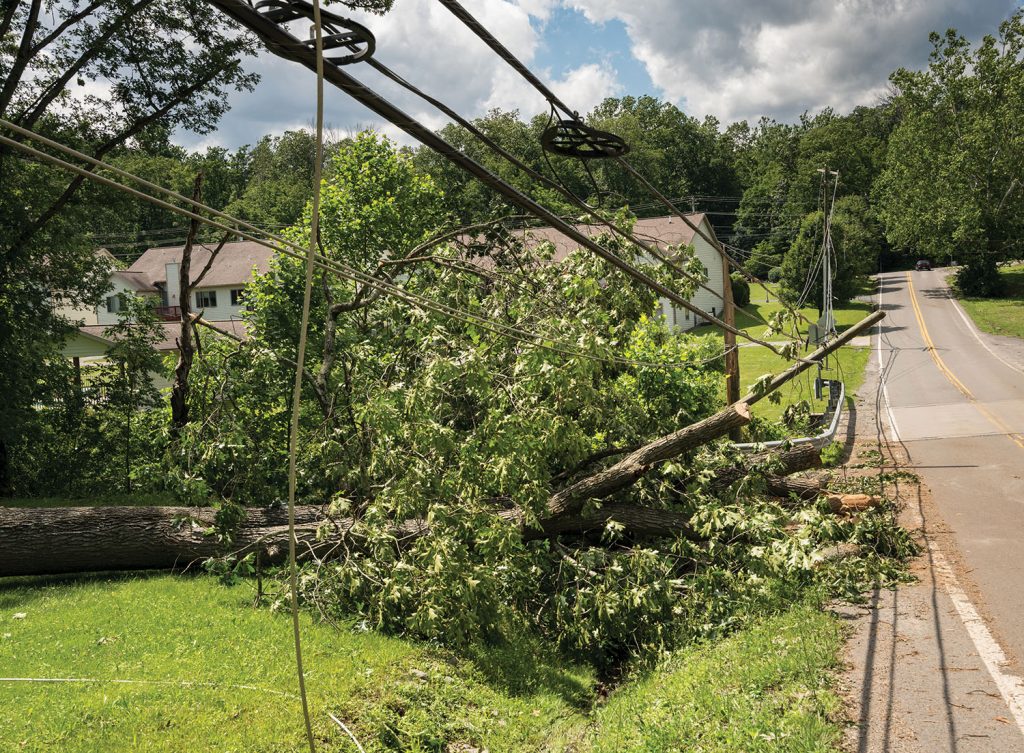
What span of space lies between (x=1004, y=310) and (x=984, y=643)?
39254 millimetres

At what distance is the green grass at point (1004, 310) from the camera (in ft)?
115

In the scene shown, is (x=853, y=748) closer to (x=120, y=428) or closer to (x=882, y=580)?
(x=882, y=580)

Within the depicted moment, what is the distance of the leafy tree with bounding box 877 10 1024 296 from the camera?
4222cm

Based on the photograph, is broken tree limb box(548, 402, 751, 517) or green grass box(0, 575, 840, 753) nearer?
green grass box(0, 575, 840, 753)

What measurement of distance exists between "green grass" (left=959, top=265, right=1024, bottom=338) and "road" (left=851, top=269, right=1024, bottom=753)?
16.7 m

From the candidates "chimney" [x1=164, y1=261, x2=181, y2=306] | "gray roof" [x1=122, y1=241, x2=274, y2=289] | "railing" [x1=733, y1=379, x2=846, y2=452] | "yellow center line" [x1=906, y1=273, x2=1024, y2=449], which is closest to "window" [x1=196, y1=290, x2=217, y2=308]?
"gray roof" [x1=122, y1=241, x2=274, y2=289]

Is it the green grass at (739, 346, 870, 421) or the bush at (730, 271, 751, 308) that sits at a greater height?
the bush at (730, 271, 751, 308)

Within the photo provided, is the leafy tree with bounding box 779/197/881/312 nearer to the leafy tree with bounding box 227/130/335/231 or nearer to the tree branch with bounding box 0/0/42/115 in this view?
the leafy tree with bounding box 227/130/335/231

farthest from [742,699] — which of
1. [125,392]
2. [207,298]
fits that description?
[207,298]

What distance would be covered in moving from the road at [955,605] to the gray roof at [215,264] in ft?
109

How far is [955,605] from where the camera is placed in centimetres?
764

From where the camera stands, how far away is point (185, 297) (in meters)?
12.2

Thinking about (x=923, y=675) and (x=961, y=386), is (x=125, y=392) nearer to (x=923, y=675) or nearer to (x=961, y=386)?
(x=923, y=675)

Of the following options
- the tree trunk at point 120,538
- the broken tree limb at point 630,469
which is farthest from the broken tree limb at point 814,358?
the tree trunk at point 120,538
